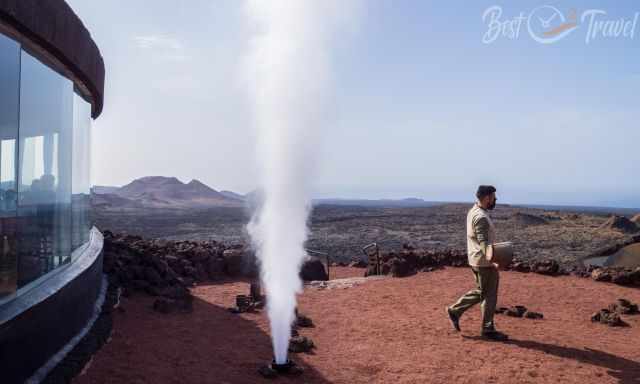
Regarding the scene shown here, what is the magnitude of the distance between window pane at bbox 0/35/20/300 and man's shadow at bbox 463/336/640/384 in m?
6.26

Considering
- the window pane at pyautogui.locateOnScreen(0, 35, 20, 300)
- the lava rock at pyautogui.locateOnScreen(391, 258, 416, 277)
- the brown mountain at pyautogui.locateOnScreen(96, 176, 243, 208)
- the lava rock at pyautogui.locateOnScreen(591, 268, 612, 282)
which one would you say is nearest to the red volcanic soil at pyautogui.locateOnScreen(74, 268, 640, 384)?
the lava rock at pyautogui.locateOnScreen(591, 268, 612, 282)

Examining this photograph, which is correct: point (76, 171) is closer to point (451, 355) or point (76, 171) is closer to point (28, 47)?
point (28, 47)

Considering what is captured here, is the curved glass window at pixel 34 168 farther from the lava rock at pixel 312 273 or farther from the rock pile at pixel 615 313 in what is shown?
the rock pile at pixel 615 313

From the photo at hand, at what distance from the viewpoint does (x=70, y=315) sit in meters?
6.39

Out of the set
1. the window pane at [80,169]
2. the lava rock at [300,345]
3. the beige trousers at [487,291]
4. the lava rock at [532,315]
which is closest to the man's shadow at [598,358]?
the beige trousers at [487,291]

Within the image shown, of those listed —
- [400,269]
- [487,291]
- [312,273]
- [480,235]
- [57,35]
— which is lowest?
[312,273]

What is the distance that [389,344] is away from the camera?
7734 millimetres

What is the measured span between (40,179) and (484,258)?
6151 millimetres

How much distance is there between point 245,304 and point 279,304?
3.35m

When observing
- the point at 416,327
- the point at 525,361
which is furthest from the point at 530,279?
the point at 525,361

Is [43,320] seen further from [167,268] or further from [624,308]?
[624,308]

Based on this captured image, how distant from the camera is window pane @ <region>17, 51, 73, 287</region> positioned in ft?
18.5

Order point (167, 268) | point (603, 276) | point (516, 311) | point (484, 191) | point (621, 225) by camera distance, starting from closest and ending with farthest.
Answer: point (484, 191), point (516, 311), point (603, 276), point (167, 268), point (621, 225)

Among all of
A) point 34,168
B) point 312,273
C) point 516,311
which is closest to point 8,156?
point 34,168
